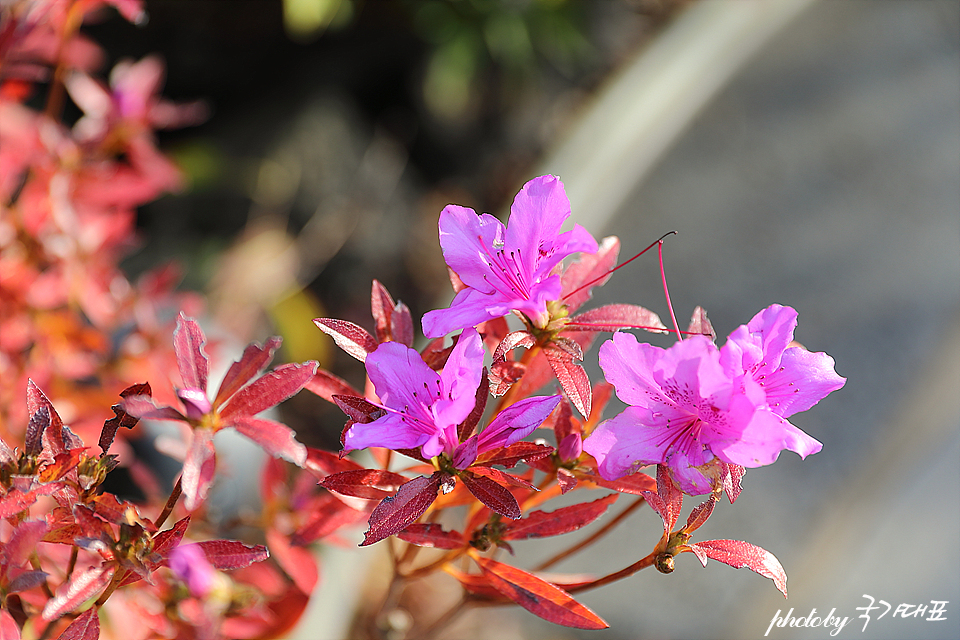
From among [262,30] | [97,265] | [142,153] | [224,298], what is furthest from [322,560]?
[262,30]

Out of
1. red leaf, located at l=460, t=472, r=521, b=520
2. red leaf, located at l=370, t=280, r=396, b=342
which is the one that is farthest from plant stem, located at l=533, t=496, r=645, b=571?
red leaf, located at l=370, t=280, r=396, b=342

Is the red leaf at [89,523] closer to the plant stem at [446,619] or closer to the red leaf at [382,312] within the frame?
the red leaf at [382,312]

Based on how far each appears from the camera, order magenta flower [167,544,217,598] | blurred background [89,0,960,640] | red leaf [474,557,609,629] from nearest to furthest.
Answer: magenta flower [167,544,217,598] < red leaf [474,557,609,629] < blurred background [89,0,960,640]

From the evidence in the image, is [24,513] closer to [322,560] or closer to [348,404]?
[348,404]

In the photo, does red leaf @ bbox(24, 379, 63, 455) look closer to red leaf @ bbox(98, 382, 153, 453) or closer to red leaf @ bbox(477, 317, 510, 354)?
red leaf @ bbox(98, 382, 153, 453)

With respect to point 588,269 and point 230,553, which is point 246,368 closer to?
point 230,553

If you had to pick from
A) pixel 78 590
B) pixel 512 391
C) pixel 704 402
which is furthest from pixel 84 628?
pixel 704 402

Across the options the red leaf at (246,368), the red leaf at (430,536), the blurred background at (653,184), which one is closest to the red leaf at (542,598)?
the red leaf at (430,536)
